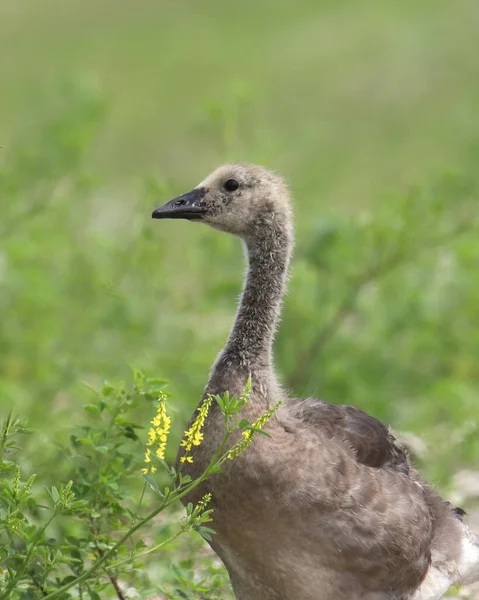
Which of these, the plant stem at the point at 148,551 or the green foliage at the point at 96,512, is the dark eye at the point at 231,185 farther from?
the plant stem at the point at 148,551

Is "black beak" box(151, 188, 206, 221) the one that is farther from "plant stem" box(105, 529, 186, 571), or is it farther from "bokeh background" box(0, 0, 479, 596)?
"plant stem" box(105, 529, 186, 571)

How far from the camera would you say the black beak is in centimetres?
578

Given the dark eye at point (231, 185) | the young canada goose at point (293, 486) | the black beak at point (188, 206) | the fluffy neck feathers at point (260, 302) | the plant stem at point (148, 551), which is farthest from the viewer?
the dark eye at point (231, 185)

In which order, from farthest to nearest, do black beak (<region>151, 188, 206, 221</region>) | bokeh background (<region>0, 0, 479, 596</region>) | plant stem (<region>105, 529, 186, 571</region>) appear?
bokeh background (<region>0, 0, 479, 596</region>), black beak (<region>151, 188, 206, 221</region>), plant stem (<region>105, 529, 186, 571</region>)

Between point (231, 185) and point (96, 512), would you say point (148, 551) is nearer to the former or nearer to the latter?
point (96, 512)

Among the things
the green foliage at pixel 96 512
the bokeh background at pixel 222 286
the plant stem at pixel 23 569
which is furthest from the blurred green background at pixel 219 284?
the plant stem at pixel 23 569

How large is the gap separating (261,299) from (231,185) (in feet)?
1.82

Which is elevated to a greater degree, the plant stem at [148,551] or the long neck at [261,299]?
the long neck at [261,299]

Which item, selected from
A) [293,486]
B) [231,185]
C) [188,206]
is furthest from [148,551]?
[231,185]

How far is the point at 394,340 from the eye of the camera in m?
8.93

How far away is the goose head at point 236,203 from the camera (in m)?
5.82

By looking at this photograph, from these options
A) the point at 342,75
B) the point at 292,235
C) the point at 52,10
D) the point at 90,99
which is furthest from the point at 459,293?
the point at 52,10

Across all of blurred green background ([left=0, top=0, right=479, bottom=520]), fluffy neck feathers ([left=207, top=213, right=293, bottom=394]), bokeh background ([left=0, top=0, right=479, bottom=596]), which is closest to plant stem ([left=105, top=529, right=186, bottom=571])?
fluffy neck feathers ([left=207, top=213, right=293, bottom=394])

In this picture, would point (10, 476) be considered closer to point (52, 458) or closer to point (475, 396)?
point (52, 458)
